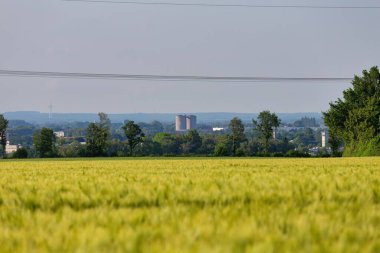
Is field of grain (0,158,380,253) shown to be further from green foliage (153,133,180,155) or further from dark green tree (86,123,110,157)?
green foliage (153,133,180,155)

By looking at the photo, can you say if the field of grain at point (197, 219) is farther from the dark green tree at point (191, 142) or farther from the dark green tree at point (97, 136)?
the dark green tree at point (191, 142)

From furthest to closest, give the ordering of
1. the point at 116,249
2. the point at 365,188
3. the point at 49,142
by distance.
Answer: the point at 49,142, the point at 365,188, the point at 116,249

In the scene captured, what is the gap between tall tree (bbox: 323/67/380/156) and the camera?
105 metres

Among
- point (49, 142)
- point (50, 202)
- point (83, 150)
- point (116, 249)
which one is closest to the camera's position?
point (116, 249)

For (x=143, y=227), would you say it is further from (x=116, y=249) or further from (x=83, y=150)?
(x=83, y=150)

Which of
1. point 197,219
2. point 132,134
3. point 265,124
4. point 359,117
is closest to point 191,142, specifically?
point 265,124

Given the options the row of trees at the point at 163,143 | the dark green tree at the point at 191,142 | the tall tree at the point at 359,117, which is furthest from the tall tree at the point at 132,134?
the dark green tree at the point at 191,142

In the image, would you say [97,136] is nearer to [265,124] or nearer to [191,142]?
[265,124]

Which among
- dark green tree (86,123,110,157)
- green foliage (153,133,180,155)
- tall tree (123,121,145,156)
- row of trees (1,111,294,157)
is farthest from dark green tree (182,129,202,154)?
dark green tree (86,123,110,157)

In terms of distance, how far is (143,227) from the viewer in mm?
5176

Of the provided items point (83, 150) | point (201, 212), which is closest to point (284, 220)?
point (201, 212)

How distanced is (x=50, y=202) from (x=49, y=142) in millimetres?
107075

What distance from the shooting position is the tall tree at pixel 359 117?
10455cm

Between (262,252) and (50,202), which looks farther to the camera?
(50,202)
